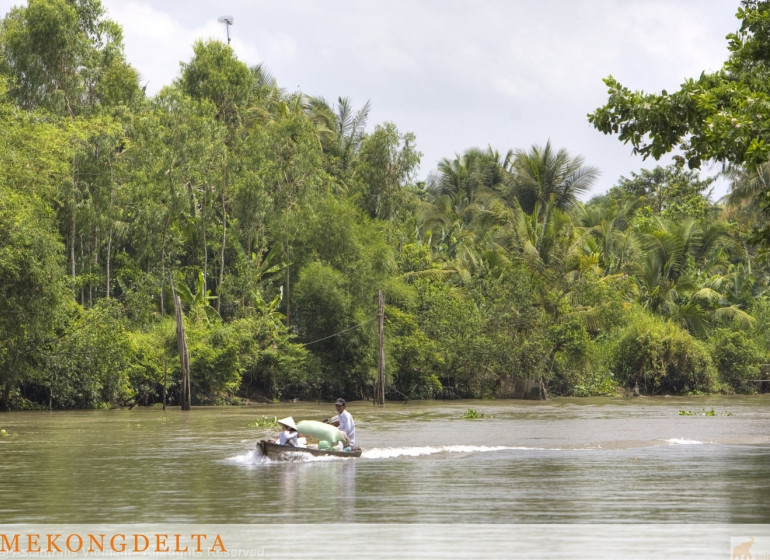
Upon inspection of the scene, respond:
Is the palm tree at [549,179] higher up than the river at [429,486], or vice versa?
the palm tree at [549,179]

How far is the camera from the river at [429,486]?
471 inches

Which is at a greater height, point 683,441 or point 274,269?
point 274,269

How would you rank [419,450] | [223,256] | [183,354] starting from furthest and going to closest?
1. [223,256]
2. [183,354]
3. [419,450]

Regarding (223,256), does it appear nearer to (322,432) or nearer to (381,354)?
(381,354)

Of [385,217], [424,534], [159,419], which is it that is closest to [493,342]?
[385,217]

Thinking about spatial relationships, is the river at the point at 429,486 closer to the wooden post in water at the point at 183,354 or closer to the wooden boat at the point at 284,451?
the wooden boat at the point at 284,451

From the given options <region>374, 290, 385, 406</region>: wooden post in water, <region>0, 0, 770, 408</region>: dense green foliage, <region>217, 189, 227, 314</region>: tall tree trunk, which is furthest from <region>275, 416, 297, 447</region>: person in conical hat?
<region>217, 189, 227, 314</region>: tall tree trunk

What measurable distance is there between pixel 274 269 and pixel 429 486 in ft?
113

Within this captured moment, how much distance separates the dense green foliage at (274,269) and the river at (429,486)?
10.8 metres

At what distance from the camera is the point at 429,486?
16828 millimetres

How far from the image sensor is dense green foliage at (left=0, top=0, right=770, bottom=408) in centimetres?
4078

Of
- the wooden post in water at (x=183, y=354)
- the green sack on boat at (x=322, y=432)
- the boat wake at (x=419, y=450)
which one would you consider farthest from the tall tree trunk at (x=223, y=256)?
the green sack on boat at (x=322, y=432)

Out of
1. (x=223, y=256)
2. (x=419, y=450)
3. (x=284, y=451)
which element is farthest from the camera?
(x=223, y=256)

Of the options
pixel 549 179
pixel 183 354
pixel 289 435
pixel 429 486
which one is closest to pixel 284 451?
pixel 289 435
